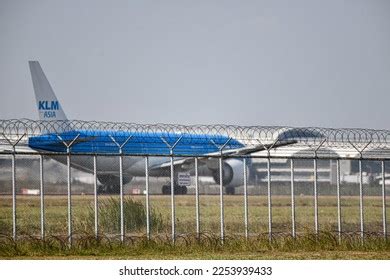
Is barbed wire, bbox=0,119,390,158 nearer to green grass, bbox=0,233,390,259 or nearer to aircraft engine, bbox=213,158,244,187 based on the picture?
green grass, bbox=0,233,390,259

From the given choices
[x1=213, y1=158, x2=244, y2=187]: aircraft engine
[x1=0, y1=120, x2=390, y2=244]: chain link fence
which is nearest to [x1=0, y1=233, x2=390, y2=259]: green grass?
[x1=0, y1=120, x2=390, y2=244]: chain link fence

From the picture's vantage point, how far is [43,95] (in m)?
49.8

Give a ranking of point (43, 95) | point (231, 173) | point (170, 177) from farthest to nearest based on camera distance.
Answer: point (231, 173)
point (43, 95)
point (170, 177)

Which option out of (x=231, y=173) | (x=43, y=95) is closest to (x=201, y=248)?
(x=43, y=95)

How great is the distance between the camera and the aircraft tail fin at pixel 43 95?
162 feet

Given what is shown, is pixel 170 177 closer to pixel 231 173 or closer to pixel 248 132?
pixel 248 132

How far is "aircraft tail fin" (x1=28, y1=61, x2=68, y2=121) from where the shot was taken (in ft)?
162

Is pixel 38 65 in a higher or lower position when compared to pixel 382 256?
higher

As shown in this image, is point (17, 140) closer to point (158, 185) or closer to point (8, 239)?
point (8, 239)

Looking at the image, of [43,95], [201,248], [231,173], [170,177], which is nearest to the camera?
[201,248]

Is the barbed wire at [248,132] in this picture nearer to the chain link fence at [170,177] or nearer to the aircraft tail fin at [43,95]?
the chain link fence at [170,177]
